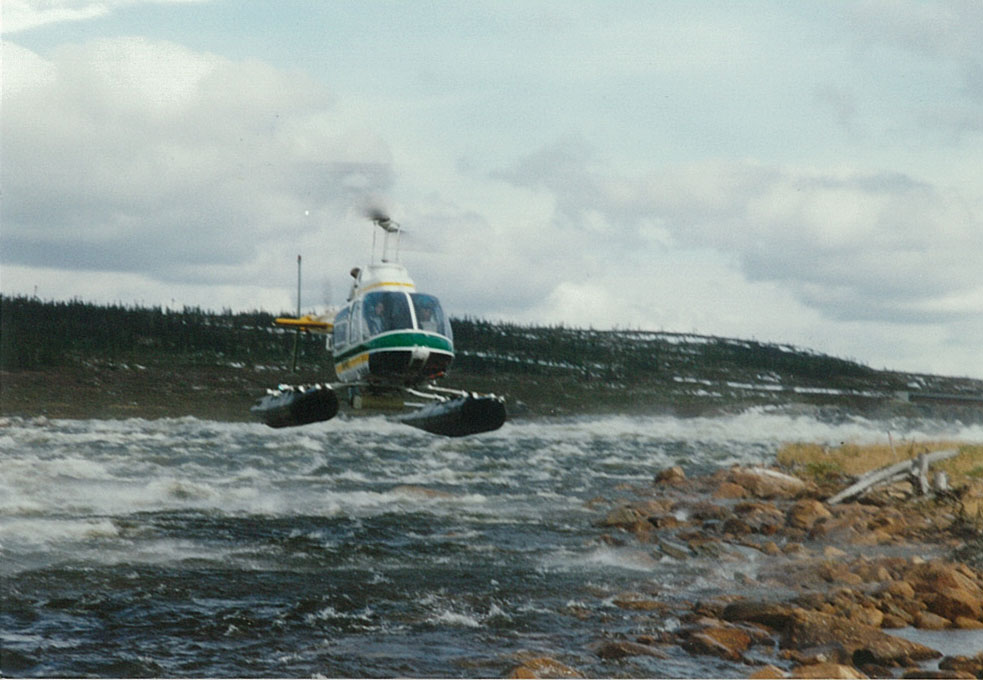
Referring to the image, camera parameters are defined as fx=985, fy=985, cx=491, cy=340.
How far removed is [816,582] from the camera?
910cm

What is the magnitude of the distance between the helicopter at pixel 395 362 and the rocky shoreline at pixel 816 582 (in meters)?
2.46

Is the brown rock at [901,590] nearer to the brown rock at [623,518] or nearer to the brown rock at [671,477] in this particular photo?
the brown rock at [623,518]

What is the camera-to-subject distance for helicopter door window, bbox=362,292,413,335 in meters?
14.6

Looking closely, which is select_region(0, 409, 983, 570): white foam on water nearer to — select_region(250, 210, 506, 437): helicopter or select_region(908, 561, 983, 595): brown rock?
select_region(250, 210, 506, 437): helicopter

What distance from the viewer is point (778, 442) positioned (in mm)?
29328

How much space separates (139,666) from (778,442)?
25073mm

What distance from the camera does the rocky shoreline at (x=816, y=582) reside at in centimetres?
686

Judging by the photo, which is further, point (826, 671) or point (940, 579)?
point (940, 579)

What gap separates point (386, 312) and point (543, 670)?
8.76 m

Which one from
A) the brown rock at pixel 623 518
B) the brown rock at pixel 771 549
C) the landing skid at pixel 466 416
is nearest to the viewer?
the brown rock at pixel 771 549

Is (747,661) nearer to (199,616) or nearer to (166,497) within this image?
(199,616)

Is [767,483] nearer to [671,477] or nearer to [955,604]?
[671,477]

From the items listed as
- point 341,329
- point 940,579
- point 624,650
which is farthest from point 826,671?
point 341,329

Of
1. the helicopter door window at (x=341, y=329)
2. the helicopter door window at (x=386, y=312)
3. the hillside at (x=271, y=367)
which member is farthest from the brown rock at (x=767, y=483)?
the hillside at (x=271, y=367)
